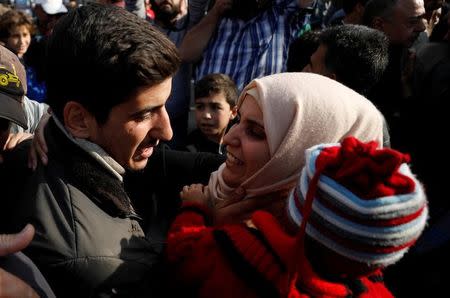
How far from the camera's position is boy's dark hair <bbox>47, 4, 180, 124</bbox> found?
1.25 metres

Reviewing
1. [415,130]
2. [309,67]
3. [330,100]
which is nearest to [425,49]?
[415,130]

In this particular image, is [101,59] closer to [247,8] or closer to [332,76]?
[332,76]

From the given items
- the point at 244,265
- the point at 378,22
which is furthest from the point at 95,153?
the point at 378,22

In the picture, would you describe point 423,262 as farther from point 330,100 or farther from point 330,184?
point 330,184

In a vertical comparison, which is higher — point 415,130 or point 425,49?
point 425,49

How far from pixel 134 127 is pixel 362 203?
702mm

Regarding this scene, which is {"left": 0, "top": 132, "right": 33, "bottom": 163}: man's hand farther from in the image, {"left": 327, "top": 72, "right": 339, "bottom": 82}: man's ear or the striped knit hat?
{"left": 327, "top": 72, "right": 339, "bottom": 82}: man's ear

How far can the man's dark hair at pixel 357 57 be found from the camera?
98.0 inches

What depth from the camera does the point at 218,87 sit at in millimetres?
3283

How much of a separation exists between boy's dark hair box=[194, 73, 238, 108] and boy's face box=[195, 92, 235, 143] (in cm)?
3

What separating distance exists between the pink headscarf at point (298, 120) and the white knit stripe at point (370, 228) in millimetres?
378

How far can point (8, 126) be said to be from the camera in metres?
1.55

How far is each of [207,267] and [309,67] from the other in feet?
6.15

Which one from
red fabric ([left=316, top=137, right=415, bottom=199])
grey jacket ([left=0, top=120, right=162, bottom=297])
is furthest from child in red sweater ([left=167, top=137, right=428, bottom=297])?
grey jacket ([left=0, top=120, right=162, bottom=297])
